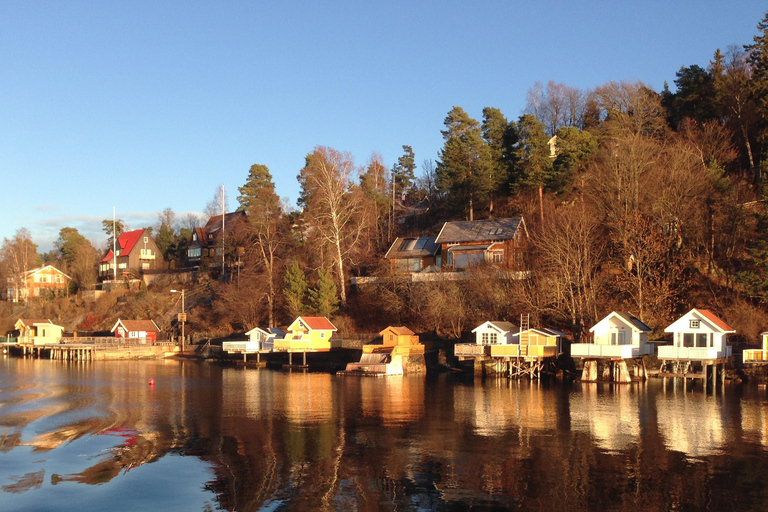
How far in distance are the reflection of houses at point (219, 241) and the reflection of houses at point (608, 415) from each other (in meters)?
49.3

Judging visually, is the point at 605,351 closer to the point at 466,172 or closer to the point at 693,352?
the point at 693,352

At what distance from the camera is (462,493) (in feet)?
67.7

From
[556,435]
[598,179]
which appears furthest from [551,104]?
[556,435]

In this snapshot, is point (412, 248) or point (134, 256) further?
point (134, 256)

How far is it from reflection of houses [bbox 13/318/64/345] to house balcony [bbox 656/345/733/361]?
68.4m

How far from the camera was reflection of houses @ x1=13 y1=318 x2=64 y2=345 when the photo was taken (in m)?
81.3

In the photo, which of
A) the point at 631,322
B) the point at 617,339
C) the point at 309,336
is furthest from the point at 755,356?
the point at 309,336

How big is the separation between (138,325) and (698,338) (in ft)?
201

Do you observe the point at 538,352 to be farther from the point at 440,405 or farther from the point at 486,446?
the point at 486,446

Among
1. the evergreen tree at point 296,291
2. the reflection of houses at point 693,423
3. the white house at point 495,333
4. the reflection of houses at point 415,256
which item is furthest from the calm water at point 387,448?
the reflection of houses at point 415,256

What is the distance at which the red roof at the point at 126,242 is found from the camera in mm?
109681

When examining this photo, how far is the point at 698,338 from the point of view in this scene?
145 feet

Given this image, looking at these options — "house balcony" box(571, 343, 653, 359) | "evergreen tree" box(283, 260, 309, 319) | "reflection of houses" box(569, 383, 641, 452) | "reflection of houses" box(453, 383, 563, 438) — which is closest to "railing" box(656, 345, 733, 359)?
"house balcony" box(571, 343, 653, 359)

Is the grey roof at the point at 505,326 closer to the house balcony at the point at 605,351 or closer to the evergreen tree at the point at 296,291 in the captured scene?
the house balcony at the point at 605,351
